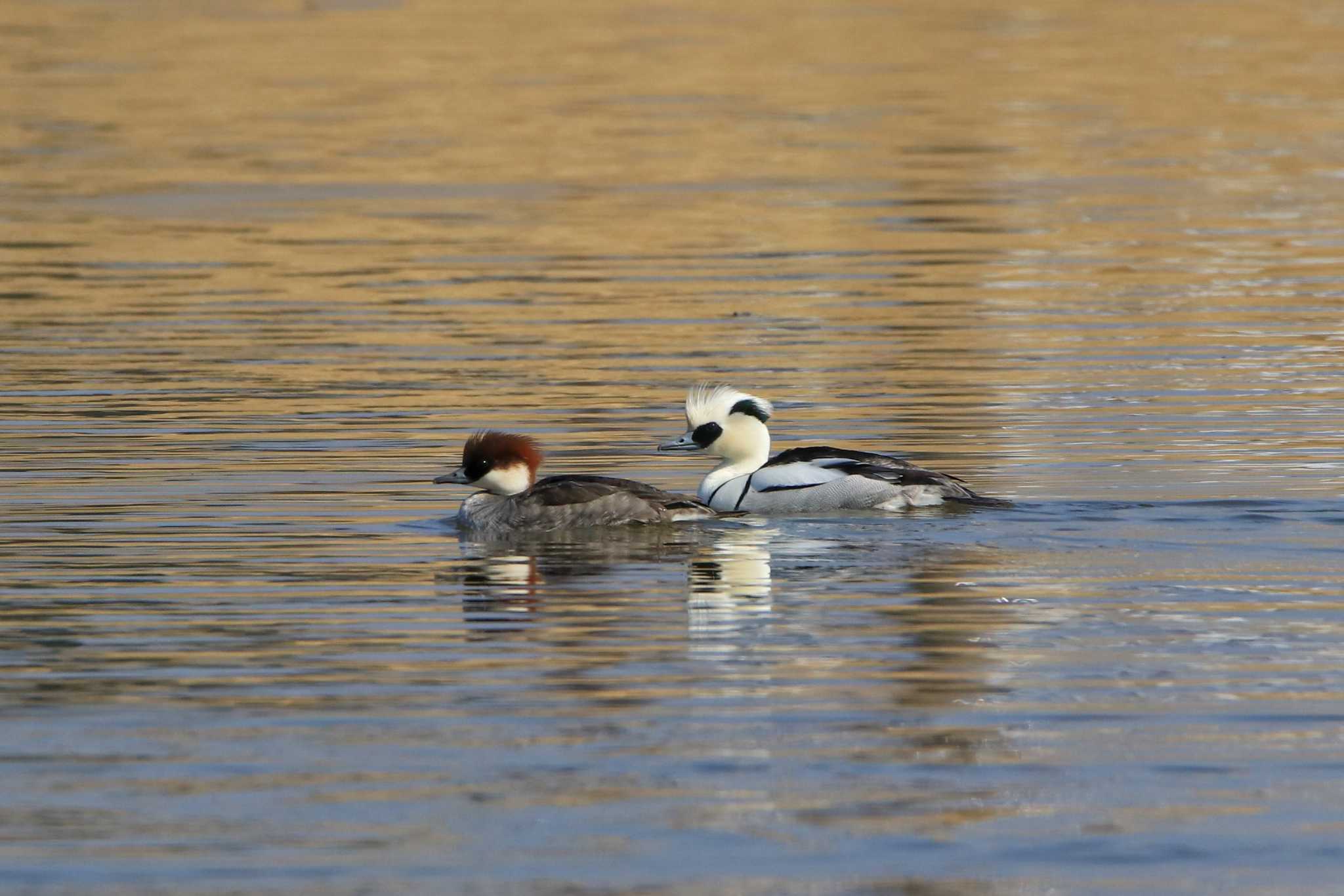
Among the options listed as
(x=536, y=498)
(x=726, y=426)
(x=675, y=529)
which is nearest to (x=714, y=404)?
(x=726, y=426)

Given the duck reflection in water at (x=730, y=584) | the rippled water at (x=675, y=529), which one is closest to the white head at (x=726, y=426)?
the rippled water at (x=675, y=529)

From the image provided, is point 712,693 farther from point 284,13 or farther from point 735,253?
point 284,13

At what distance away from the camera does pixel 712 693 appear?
10.7m

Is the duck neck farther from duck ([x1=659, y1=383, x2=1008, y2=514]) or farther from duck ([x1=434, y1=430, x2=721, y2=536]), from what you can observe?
duck ([x1=434, y1=430, x2=721, y2=536])

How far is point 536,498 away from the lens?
50.6 feet

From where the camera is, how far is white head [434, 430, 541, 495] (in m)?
15.8

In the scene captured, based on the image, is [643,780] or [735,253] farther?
[735,253]

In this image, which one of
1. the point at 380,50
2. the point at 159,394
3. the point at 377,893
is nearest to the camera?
the point at 377,893

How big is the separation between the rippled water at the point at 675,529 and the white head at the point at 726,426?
0.67m

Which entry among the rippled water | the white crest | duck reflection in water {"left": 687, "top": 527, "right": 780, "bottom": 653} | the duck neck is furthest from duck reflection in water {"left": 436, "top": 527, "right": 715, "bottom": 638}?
the white crest

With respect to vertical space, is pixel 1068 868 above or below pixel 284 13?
below

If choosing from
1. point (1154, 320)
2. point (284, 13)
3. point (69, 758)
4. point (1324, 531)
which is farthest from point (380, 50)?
point (69, 758)

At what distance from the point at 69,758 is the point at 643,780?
A: 7.46ft

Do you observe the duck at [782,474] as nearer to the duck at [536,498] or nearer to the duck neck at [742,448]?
the duck neck at [742,448]
